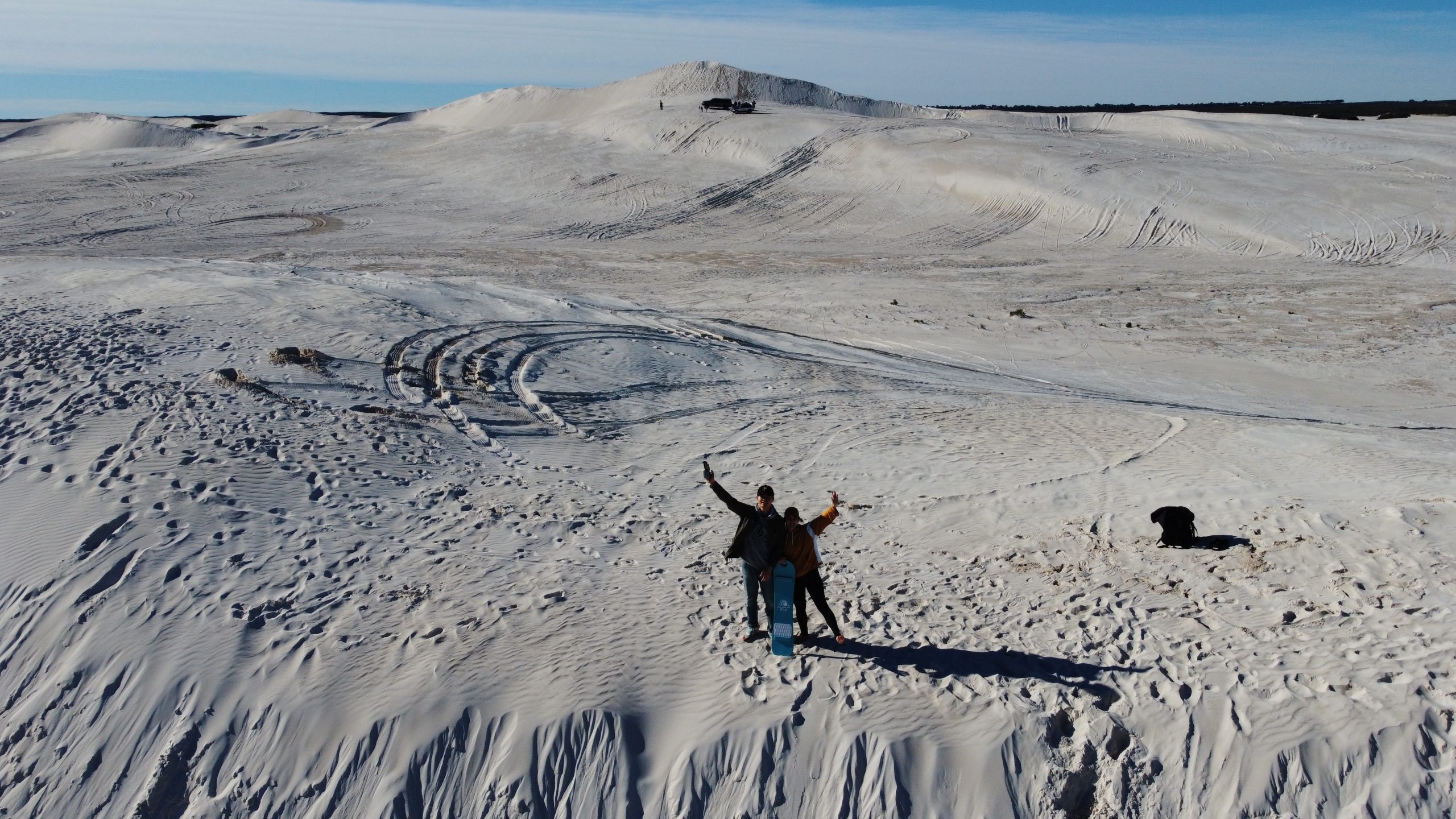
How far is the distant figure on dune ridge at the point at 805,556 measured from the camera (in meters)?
6.54

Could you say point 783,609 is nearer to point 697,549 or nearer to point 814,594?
point 814,594

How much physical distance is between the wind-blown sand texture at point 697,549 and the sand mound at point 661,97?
36808 mm

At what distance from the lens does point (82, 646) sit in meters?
6.85

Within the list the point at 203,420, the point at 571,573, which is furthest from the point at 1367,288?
the point at 203,420

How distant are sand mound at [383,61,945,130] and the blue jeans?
5047 centimetres

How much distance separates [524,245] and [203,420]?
20.8m

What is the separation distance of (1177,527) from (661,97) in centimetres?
4960

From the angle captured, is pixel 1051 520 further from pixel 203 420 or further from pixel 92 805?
pixel 203 420

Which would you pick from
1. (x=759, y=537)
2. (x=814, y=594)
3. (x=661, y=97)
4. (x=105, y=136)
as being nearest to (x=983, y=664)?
(x=814, y=594)

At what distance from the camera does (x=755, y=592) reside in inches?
269

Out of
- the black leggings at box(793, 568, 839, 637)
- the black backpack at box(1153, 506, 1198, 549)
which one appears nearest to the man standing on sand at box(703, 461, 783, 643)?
the black leggings at box(793, 568, 839, 637)

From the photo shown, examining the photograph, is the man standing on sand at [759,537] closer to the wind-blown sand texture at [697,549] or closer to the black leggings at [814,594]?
the black leggings at [814,594]

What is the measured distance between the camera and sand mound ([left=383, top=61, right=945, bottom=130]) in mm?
56438

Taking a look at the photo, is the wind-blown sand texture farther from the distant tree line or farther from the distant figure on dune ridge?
the distant tree line
